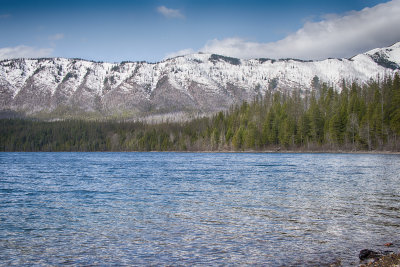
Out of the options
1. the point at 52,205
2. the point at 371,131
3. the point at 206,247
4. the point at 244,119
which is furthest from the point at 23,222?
the point at 244,119

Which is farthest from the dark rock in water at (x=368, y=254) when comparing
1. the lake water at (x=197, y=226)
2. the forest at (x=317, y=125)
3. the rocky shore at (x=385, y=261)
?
the forest at (x=317, y=125)

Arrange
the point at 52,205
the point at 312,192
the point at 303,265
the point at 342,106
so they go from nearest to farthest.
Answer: the point at 303,265
the point at 52,205
the point at 312,192
the point at 342,106

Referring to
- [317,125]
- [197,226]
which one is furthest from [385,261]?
[317,125]

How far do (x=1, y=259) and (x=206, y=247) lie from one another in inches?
326

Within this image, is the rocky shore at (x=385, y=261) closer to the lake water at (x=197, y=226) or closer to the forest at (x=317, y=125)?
the lake water at (x=197, y=226)

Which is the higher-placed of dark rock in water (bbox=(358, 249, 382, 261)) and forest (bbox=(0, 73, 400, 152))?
forest (bbox=(0, 73, 400, 152))

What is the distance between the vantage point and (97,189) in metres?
34.9

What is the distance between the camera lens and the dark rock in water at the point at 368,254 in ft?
45.6

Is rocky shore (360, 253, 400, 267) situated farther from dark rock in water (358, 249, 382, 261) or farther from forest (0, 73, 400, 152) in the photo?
forest (0, 73, 400, 152)

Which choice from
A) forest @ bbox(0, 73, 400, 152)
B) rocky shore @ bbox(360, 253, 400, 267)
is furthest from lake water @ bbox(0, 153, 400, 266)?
forest @ bbox(0, 73, 400, 152)

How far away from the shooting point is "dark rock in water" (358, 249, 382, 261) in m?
13.9

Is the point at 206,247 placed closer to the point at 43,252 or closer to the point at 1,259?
the point at 43,252

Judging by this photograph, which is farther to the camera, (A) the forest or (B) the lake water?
(A) the forest

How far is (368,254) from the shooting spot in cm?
1403
